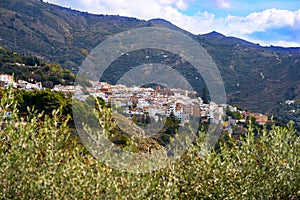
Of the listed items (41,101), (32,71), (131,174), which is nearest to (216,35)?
(32,71)

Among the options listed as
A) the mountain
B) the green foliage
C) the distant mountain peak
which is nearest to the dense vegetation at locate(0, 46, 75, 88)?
the mountain

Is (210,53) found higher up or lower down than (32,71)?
higher up

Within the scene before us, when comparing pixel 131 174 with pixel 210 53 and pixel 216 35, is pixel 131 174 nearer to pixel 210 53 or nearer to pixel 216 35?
pixel 210 53

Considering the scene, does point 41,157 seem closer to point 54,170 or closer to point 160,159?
point 54,170

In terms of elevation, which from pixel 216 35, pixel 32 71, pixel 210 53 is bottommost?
pixel 32 71

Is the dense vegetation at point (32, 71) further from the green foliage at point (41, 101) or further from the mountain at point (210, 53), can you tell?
the green foliage at point (41, 101)

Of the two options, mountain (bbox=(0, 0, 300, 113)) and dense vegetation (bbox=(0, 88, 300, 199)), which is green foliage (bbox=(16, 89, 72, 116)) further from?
mountain (bbox=(0, 0, 300, 113))

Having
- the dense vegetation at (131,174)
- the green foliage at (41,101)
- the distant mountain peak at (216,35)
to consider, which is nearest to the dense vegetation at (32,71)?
the green foliage at (41,101)
